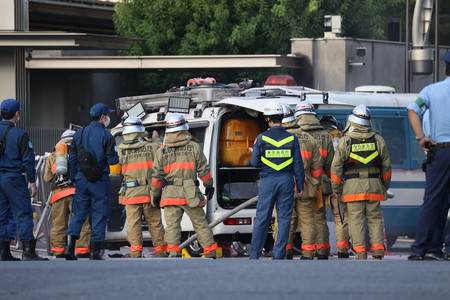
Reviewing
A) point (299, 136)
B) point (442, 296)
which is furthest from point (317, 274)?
point (299, 136)

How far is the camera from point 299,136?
38.8 ft

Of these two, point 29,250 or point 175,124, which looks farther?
point 175,124

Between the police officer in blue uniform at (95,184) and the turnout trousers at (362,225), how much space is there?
2.79 metres

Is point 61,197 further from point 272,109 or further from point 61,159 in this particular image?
point 272,109

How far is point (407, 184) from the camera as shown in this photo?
1441 centimetres

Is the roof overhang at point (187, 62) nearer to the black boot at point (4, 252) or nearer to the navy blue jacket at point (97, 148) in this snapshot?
the navy blue jacket at point (97, 148)

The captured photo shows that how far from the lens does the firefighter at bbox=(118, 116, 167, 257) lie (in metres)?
12.3

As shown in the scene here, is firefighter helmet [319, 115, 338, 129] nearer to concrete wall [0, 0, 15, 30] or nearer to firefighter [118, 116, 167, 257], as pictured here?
firefighter [118, 116, 167, 257]

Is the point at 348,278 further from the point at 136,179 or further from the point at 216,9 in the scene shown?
the point at 216,9

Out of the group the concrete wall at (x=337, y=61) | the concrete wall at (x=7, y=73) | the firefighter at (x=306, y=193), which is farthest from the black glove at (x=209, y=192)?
the concrete wall at (x=337, y=61)

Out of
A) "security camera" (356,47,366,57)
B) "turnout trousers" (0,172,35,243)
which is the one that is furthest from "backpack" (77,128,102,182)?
"security camera" (356,47,366,57)

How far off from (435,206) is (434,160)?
40cm

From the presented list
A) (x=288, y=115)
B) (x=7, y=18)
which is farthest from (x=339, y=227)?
(x=7, y=18)

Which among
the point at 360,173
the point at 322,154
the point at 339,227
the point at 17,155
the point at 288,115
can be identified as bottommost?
the point at 339,227
